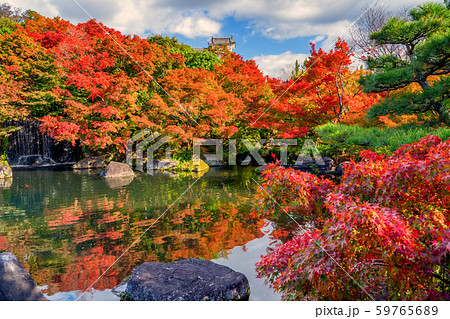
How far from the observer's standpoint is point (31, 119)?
56.0 feet

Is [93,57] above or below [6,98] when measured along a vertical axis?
above

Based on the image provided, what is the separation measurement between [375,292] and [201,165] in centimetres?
1271

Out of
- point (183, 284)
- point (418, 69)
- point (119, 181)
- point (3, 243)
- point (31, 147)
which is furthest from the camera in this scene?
point (31, 147)

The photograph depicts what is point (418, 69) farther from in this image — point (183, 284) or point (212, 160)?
point (212, 160)

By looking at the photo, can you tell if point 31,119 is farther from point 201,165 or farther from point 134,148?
point 201,165

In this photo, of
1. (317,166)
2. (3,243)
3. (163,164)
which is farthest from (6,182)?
(317,166)

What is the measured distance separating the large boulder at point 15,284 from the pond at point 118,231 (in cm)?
63

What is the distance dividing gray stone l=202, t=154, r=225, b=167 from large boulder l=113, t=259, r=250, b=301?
1306 cm

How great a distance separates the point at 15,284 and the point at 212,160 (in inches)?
561

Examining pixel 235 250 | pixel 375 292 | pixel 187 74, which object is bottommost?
pixel 235 250

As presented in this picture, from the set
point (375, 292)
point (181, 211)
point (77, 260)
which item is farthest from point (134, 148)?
point (375, 292)

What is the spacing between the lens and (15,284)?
265 cm

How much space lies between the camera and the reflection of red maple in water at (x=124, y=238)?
3.84m

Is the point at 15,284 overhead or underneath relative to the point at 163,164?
underneath
